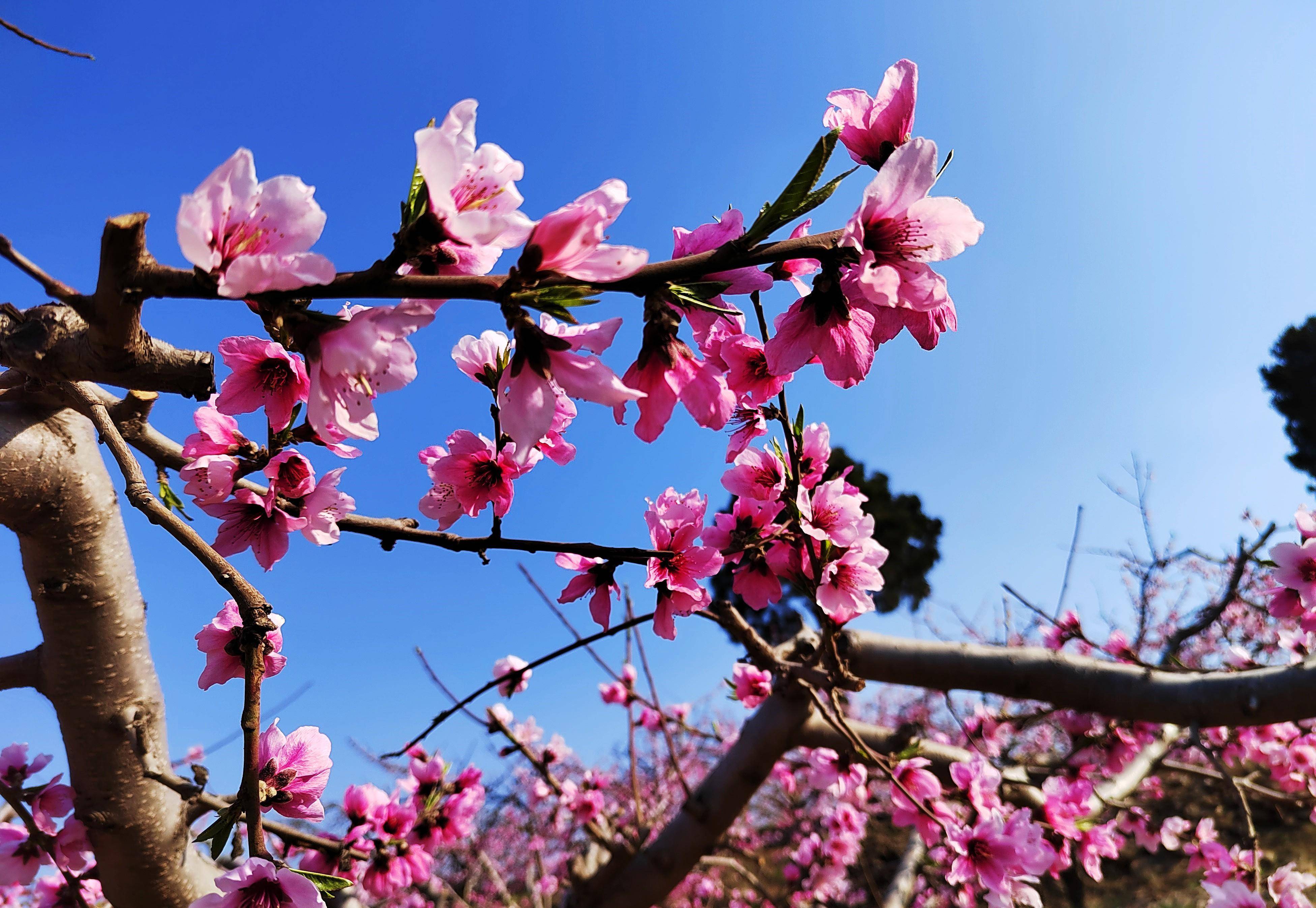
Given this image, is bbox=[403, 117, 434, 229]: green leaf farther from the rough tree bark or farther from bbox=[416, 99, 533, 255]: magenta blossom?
the rough tree bark

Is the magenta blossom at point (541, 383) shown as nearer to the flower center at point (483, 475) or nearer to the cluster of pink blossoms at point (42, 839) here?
the flower center at point (483, 475)

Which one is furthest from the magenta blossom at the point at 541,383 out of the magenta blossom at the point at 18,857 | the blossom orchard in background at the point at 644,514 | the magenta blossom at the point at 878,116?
the magenta blossom at the point at 18,857

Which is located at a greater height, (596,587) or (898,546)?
(898,546)

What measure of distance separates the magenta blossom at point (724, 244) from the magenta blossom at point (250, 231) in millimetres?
478

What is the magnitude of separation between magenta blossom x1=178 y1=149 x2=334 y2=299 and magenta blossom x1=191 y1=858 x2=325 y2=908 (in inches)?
26.3

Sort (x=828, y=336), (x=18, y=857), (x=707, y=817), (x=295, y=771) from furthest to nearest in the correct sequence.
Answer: (x=707, y=817)
(x=18, y=857)
(x=295, y=771)
(x=828, y=336)

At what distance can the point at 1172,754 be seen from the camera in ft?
26.5

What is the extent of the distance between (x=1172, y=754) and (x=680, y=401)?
33.3 ft

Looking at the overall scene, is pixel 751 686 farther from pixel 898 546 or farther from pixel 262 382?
pixel 898 546

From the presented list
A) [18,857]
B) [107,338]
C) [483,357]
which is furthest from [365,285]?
[18,857]

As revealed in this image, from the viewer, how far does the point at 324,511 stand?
123 centimetres

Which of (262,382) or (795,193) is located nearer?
(795,193)

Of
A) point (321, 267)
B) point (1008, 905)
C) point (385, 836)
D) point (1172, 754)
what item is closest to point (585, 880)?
point (385, 836)

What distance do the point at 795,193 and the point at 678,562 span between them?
805 millimetres
